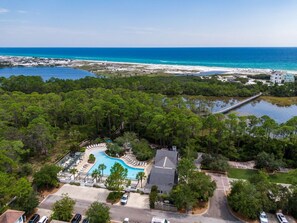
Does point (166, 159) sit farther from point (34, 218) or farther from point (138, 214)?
point (34, 218)

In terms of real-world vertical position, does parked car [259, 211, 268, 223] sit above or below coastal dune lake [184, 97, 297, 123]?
below

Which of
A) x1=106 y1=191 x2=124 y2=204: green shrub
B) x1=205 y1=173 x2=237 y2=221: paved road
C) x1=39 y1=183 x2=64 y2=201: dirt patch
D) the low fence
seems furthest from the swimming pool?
x1=205 y1=173 x2=237 y2=221: paved road

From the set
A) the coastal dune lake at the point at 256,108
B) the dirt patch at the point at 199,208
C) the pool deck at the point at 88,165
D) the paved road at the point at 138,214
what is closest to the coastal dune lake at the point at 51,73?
the coastal dune lake at the point at 256,108

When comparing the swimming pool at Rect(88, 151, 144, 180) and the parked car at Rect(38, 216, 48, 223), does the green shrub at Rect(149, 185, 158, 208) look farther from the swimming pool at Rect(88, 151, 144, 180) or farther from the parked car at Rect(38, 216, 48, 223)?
the parked car at Rect(38, 216, 48, 223)

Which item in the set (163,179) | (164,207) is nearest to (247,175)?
(163,179)

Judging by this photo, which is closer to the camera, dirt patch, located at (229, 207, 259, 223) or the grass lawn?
dirt patch, located at (229, 207, 259, 223)

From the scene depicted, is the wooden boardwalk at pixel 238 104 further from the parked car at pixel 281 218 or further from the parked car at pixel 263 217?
the parked car at pixel 263 217

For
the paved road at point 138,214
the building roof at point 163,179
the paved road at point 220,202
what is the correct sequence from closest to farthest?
the paved road at point 138,214 < the paved road at point 220,202 < the building roof at point 163,179
